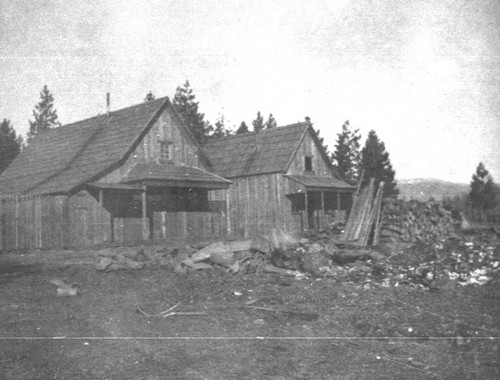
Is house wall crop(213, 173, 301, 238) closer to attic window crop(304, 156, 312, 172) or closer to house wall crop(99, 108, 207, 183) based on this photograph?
attic window crop(304, 156, 312, 172)

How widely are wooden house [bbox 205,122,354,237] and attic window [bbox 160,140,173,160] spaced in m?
4.80

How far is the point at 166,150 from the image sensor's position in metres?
25.0

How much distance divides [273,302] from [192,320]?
1763 mm

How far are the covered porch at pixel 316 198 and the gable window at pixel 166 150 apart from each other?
684 centimetres

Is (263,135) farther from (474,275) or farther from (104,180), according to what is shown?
(474,275)

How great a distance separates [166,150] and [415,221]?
12.8 metres

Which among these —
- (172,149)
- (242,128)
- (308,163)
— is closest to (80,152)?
(172,149)

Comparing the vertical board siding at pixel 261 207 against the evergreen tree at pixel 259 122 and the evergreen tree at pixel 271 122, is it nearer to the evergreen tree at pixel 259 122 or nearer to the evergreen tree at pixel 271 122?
the evergreen tree at pixel 259 122

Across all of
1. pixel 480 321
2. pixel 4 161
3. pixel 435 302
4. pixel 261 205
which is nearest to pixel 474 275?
pixel 435 302

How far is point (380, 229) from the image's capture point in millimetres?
16438

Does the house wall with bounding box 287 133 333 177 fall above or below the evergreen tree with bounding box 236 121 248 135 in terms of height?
below

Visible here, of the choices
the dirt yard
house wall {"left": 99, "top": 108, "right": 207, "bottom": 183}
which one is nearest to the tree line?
house wall {"left": 99, "top": 108, "right": 207, "bottom": 183}

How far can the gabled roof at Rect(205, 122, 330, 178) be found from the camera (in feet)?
93.9

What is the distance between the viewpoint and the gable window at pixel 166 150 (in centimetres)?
2478
